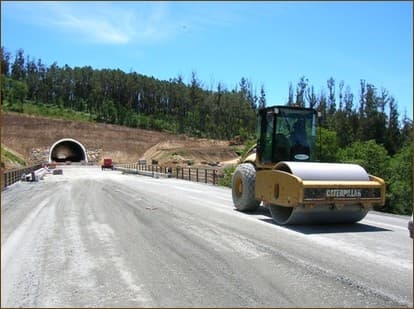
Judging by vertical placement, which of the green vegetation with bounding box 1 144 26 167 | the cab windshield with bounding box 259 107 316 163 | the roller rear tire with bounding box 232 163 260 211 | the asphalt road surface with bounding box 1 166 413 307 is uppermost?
the cab windshield with bounding box 259 107 316 163

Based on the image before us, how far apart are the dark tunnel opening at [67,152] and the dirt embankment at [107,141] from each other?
9.66ft

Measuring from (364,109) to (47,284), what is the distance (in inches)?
3323

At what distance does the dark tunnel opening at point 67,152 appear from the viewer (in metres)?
88.2

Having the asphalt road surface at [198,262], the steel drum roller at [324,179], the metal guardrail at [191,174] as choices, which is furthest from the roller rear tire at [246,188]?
the metal guardrail at [191,174]

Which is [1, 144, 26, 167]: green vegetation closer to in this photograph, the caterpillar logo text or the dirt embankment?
the caterpillar logo text

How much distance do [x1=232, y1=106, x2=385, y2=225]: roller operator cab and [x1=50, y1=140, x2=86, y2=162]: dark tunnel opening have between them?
77.0m

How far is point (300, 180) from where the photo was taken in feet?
31.7

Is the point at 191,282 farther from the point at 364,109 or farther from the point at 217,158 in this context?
the point at 364,109

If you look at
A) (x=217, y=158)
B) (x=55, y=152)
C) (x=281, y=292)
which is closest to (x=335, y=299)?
(x=281, y=292)

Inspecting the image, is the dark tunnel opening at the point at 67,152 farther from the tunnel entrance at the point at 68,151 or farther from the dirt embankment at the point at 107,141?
the dirt embankment at the point at 107,141

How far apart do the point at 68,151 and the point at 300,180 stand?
3496 inches

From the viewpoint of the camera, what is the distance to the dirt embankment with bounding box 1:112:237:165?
78.4 meters

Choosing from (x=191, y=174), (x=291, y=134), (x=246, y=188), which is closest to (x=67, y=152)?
(x=191, y=174)

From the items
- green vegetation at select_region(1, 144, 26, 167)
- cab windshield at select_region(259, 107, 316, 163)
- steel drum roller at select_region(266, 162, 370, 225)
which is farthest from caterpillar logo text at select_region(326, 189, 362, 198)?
green vegetation at select_region(1, 144, 26, 167)
